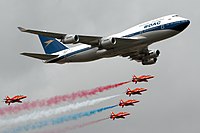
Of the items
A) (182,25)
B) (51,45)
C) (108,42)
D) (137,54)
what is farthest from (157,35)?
(51,45)

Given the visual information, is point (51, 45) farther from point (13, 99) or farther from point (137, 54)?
point (13, 99)

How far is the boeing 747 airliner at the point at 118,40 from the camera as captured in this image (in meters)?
101

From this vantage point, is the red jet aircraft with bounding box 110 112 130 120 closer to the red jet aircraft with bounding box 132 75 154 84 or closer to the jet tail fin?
the red jet aircraft with bounding box 132 75 154 84

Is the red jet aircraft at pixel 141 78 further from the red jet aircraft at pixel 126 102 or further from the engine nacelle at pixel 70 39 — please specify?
the engine nacelle at pixel 70 39

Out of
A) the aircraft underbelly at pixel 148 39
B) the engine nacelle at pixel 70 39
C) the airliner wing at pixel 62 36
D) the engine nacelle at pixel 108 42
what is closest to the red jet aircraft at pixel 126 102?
the aircraft underbelly at pixel 148 39

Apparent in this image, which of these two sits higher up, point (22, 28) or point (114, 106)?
point (22, 28)

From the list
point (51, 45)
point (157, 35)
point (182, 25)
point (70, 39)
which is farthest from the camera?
point (51, 45)

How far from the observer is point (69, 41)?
101 meters

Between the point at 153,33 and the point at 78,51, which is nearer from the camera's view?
the point at 153,33

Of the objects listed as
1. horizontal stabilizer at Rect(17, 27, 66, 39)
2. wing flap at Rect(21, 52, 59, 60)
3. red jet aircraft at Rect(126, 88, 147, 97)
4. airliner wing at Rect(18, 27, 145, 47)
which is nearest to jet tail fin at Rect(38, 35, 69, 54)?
wing flap at Rect(21, 52, 59, 60)

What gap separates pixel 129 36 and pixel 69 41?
9333 mm

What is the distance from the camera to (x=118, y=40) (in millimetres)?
101688

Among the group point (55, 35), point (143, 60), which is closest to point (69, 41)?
point (55, 35)

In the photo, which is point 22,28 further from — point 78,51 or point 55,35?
point 78,51
